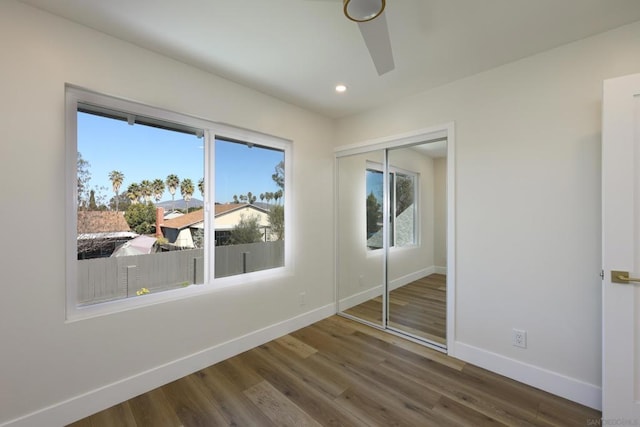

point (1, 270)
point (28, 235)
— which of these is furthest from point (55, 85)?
point (1, 270)

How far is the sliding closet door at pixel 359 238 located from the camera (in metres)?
3.47

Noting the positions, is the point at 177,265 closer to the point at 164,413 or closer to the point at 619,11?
the point at 164,413

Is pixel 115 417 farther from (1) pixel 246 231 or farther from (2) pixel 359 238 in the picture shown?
(2) pixel 359 238

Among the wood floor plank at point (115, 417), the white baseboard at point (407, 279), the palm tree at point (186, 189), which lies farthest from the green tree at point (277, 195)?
the wood floor plank at point (115, 417)

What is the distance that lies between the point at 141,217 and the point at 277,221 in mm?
1332

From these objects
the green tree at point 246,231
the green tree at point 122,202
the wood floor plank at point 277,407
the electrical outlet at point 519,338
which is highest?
the green tree at point 122,202

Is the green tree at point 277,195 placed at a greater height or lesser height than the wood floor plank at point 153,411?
greater

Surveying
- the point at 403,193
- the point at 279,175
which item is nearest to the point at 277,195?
the point at 279,175

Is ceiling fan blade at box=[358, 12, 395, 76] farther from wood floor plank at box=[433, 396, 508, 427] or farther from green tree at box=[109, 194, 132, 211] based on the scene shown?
wood floor plank at box=[433, 396, 508, 427]

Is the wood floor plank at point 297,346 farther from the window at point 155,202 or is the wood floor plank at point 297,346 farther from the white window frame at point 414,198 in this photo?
the white window frame at point 414,198

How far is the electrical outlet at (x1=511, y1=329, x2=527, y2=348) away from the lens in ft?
7.04

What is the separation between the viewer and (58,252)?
174 centimetres

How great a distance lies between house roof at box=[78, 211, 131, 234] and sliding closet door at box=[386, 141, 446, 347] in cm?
267

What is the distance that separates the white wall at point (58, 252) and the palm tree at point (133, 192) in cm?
39
